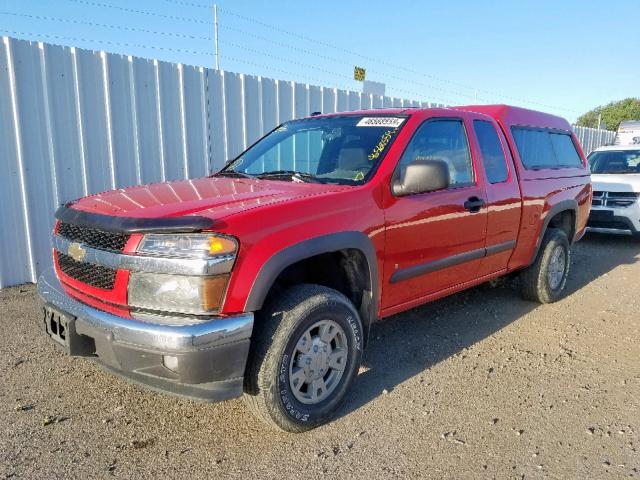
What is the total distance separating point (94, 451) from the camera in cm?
259

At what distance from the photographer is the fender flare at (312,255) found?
2465mm

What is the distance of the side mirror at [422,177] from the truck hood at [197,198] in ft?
1.43

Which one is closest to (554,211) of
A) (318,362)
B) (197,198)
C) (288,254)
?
(318,362)

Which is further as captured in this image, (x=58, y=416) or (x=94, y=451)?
(x=58, y=416)

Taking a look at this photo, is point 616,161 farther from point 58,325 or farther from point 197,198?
→ point 58,325

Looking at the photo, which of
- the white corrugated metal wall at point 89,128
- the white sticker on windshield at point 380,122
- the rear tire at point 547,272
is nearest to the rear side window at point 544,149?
the rear tire at point 547,272

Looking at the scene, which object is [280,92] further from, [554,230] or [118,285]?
[118,285]

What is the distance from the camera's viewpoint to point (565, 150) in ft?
18.5

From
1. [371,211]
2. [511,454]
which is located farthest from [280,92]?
[511,454]

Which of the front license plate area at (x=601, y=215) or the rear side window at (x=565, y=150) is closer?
the rear side window at (x=565, y=150)

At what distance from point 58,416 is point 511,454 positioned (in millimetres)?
2571

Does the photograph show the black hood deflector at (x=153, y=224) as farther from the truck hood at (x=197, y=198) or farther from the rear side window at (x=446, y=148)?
the rear side window at (x=446, y=148)

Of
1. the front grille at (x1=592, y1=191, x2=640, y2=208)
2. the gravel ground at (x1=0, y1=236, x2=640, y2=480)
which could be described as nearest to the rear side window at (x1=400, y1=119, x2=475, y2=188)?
the gravel ground at (x1=0, y1=236, x2=640, y2=480)

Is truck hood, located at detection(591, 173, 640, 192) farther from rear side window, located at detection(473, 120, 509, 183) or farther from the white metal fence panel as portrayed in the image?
the white metal fence panel
